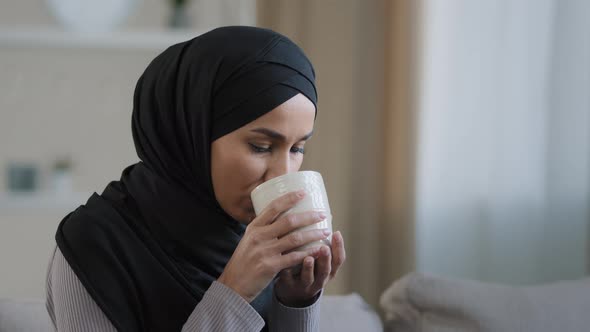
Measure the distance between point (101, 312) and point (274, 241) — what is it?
0.30 m

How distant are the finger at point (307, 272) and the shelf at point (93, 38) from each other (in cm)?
143

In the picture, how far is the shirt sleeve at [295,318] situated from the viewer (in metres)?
1.26

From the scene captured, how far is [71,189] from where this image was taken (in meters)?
2.76

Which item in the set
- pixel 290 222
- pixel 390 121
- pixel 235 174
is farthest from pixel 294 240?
pixel 390 121

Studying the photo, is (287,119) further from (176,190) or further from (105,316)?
(105,316)

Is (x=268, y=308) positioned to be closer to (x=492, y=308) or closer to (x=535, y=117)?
(x=492, y=308)

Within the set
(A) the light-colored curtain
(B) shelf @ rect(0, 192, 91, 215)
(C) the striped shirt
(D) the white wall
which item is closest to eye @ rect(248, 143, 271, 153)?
(C) the striped shirt

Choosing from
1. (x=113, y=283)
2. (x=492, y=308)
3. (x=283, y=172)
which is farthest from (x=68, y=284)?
(x=492, y=308)

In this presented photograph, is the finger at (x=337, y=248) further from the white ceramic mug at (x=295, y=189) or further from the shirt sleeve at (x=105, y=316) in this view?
the shirt sleeve at (x=105, y=316)

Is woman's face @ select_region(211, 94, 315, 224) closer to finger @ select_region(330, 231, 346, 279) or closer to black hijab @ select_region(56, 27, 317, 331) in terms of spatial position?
black hijab @ select_region(56, 27, 317, 331)

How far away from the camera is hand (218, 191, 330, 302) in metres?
1.06

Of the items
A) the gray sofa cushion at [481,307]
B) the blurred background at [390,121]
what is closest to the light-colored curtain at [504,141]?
the blurred background at [390,121]

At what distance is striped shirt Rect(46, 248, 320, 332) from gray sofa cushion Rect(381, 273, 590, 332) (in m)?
0.61

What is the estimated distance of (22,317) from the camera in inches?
58.5
